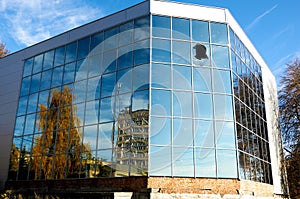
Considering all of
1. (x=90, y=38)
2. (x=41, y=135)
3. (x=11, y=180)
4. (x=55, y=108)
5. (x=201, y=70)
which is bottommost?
(x=11, y=180)

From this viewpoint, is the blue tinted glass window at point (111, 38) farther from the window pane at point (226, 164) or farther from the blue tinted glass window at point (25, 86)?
the window pane at point (226, 164)

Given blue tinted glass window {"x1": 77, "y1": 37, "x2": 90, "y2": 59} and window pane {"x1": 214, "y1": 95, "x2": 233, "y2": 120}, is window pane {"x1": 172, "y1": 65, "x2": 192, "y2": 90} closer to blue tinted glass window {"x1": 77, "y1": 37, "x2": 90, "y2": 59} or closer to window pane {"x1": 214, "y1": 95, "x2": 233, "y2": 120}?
window pane {"x1": 214, "y1": 95, "x2": 233, "y2": 120}

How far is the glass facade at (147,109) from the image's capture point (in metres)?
16.3

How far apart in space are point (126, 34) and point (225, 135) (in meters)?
9.09

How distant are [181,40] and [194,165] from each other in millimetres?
7813

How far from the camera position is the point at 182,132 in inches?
650

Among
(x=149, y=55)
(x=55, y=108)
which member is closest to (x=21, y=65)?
(x=55, y=108)

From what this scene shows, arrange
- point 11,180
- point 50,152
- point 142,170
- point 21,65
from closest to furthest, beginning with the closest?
point 142,170, point 50,152, point 11,180, point 21,65

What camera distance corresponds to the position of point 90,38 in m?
21.3

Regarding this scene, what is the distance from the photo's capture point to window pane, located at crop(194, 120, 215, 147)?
54.1ft

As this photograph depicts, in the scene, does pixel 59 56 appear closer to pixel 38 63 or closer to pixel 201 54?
pixel 38 63

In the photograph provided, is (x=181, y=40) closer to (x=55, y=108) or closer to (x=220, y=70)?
(x=220, y=70)

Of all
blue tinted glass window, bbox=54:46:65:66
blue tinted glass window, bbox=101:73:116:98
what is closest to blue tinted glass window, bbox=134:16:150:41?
blue tinted glass window, bbox=101:73:116:98

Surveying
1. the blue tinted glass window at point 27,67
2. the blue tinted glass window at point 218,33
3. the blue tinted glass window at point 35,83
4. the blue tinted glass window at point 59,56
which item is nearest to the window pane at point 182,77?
the blue tinted glass window at point 218,33
